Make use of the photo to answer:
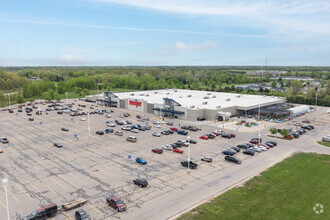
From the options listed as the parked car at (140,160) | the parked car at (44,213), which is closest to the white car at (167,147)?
the parked car at (140,160)

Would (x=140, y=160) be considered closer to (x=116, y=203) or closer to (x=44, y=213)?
(x=116, y=203)

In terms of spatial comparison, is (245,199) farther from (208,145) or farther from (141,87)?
(141,87)

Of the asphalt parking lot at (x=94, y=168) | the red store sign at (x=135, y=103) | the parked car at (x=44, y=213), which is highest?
the red store sign at (x=135, y=103)

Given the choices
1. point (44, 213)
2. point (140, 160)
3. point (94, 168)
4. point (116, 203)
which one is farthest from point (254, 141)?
point (44, 213)

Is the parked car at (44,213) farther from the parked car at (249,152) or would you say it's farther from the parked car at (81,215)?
the parked car at (249,152)

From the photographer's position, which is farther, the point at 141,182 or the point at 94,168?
the point at 94,168

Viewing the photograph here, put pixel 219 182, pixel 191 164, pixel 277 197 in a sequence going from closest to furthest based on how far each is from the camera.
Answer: pixel 277 197
pixel 219 182
pixel 191 164
